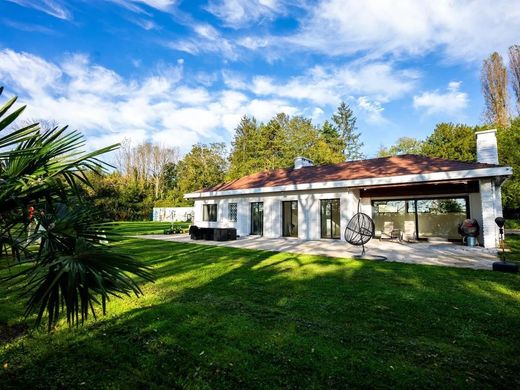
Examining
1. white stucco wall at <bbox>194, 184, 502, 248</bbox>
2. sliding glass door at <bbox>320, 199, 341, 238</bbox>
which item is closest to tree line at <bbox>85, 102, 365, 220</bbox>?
white stucco wall at <bbox>194, 184, 502, 248</bbox>

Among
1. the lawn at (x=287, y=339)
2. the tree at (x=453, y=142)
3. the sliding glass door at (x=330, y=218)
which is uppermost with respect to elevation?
the tree at (x=453, y=142)

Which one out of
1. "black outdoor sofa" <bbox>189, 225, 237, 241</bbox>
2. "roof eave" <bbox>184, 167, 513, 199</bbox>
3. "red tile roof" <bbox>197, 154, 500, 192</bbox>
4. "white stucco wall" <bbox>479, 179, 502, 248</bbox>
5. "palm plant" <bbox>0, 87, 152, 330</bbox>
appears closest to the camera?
"palm plant" <bbox>0, 87, 152, 330</bbox>

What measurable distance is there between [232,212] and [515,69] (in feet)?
104

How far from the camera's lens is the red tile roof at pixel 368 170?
12.6 meters

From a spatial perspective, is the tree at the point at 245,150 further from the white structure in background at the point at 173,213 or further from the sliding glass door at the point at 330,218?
the sliding glass door at the point at 330,218

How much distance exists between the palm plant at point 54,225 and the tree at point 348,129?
4228cm

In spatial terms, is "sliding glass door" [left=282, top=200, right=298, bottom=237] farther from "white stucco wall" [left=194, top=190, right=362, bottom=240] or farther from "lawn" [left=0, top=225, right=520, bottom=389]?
"lawn" [left=0, top=225, right=520, bottom=389]

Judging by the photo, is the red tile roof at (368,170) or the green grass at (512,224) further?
the green grass at (512,224)

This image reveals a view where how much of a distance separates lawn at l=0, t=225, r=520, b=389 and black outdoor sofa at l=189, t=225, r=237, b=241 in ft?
27.0

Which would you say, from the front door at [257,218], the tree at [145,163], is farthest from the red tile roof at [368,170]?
the tree at [145,163]

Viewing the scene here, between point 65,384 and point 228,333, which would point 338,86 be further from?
point 65,384

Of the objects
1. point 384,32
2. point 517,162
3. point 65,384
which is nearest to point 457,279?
point 65,384

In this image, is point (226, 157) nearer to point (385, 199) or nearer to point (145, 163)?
point (145, 163)

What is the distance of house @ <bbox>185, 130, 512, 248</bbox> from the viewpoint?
11375 mm
